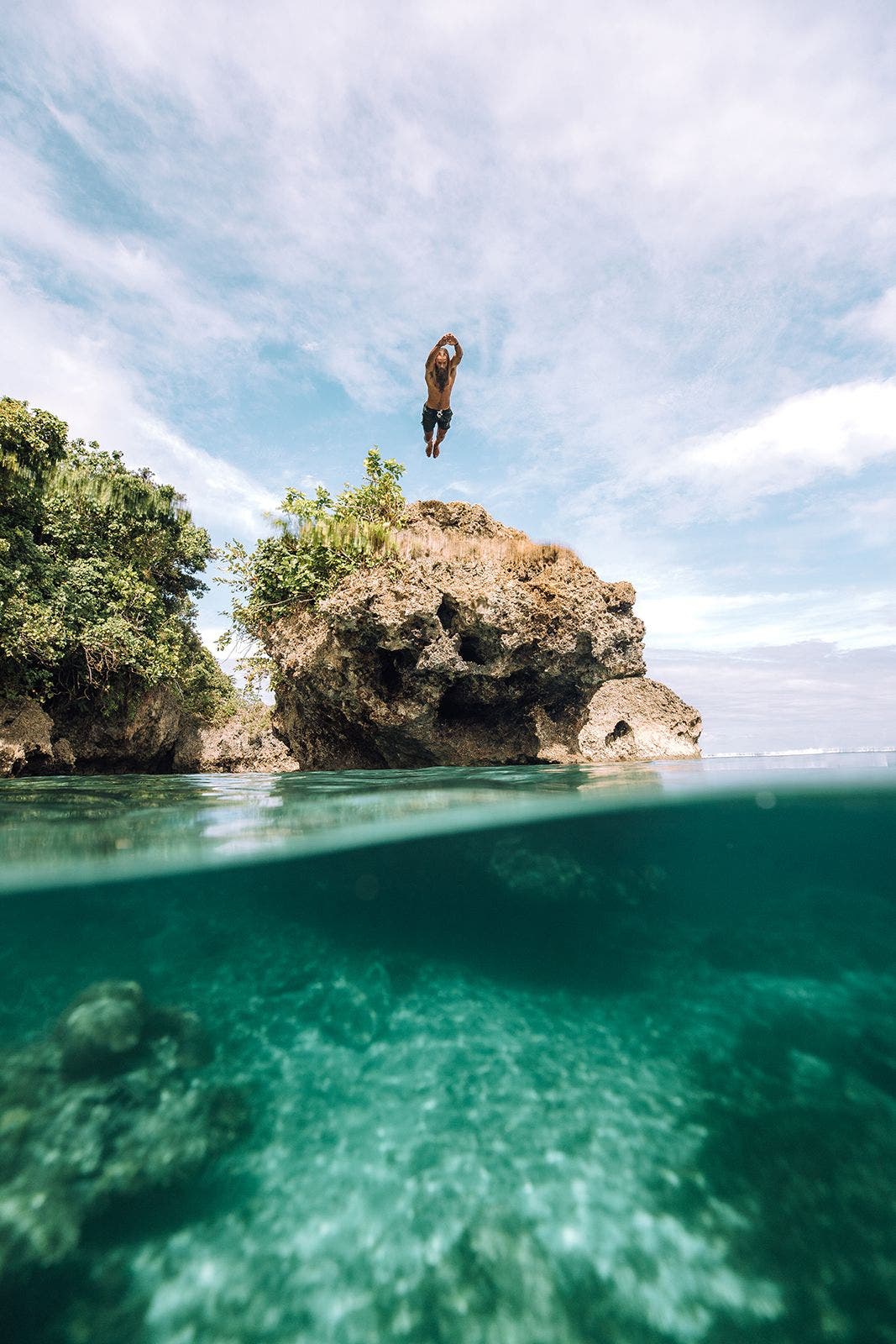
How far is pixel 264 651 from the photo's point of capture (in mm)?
11438

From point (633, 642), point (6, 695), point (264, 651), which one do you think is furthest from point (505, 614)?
point (6, 695)

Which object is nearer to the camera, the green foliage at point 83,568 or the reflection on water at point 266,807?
the reflection on water at point 266,807

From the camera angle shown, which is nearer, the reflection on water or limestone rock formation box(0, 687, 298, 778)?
the reflection on water

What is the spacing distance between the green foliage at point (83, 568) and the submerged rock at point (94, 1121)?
1178 cm

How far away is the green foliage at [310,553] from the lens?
10.4 m

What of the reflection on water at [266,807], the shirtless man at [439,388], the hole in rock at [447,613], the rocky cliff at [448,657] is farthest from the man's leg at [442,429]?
the reflection on water at [266,807]

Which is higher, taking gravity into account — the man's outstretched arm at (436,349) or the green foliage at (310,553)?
the man's outstretched arm at (436,349)

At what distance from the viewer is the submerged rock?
8.54 feet

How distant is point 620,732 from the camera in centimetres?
1608

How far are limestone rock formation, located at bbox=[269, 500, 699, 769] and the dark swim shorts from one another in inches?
211

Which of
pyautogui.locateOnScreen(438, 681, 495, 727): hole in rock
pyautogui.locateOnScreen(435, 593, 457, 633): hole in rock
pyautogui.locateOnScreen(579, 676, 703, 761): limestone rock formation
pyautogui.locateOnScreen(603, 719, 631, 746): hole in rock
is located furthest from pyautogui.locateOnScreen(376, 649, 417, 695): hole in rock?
pyautogui.locateOnScreen(603, 719, 631, 746): hole in rock

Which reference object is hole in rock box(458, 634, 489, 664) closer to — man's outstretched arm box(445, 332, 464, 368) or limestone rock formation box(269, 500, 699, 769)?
limestone rock formation box(269, 500, 699, 769)

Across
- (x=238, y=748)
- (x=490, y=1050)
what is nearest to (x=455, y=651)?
(x=490, y=1050)

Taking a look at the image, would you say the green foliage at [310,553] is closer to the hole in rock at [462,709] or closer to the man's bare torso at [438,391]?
the hole in rock at [462,709]
